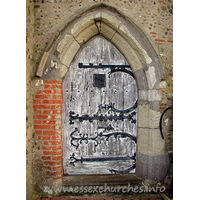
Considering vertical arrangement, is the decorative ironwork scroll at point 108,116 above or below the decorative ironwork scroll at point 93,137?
above

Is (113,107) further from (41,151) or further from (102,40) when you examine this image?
(41,151)

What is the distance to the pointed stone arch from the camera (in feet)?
7.13

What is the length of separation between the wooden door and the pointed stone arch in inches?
5.9

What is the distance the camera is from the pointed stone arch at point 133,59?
2172 mm

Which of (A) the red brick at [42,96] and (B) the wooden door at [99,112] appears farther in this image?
(B) the wooden door at [99,112]

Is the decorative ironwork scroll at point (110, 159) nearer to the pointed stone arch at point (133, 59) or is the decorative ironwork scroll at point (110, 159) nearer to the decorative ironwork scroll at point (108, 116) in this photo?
the pointed stone arch at point (133, 59)

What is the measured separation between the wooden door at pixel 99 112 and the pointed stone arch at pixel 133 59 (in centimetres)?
15

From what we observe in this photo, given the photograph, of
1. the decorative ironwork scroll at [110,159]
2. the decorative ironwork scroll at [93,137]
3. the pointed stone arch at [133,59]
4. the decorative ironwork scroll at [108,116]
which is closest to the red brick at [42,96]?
the pointed stone arch at [133,59]

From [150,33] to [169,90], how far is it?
0.95 metres

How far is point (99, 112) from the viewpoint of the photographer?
8.04ft

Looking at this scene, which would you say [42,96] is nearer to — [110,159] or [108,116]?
[108,116]

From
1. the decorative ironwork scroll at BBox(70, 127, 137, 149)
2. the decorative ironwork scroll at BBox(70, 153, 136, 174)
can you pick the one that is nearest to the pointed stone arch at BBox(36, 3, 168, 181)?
the decorative ironwork scroll at BBox(70, 153, 136, 174)

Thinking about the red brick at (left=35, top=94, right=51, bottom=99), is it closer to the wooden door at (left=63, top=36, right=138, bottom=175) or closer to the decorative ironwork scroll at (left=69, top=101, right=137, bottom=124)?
the wooden door at (left=63, top=36, right=138, bottom=175)

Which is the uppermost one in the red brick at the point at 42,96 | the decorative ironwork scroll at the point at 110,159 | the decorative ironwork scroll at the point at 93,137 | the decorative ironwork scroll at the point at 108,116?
the red brick at the point at 42,96
